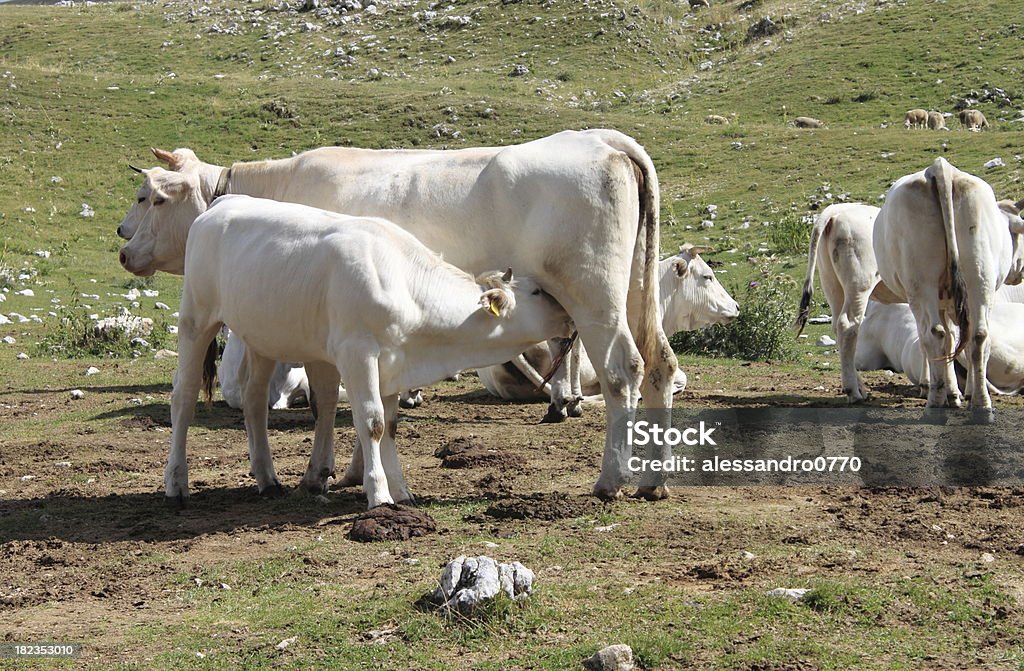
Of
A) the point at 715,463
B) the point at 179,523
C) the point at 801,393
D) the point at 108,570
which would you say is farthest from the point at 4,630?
the point at 801,393

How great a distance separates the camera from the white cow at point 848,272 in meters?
13.0

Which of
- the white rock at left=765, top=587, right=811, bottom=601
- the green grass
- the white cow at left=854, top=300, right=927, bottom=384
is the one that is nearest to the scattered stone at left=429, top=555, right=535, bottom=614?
the green grass

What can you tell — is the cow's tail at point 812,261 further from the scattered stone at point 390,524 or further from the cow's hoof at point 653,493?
the scattered stone at point 390,524

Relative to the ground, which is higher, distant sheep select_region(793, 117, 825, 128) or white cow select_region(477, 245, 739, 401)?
distant sheep select_region(793, 117, 825, 128)

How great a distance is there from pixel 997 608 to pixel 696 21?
46.5 meters

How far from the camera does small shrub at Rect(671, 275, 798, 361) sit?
16297mm

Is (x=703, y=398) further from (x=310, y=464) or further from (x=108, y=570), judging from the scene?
(x=108, y=570)

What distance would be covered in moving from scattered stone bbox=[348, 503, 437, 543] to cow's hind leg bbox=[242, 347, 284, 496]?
1432 mm

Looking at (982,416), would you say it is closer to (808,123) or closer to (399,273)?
(399,273)

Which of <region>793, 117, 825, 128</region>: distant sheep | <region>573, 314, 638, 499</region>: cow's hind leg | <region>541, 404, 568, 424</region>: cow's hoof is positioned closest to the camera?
<region>573, 314, 638, 499</region>: cow's hind leg

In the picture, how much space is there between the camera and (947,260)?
11.0 meters

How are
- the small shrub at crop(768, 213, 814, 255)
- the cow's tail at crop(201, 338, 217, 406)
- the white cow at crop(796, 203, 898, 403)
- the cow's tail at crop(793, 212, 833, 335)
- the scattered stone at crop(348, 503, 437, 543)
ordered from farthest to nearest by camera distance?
the small shrub at crop(768, 213, 814, 255) → the cow's tail at crop(793, 212, 833, 335) → the white cow at crop(796, 203, 898, 403) → the cow's tail at crop(201, 338, 217, 406) → the scattered stone at crop(348, 503, 437, 543)

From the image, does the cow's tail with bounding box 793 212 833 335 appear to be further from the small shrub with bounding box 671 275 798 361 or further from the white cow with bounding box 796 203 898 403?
the small shrub with bounding box 671 275 798 361

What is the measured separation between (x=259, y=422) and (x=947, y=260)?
6.08m
